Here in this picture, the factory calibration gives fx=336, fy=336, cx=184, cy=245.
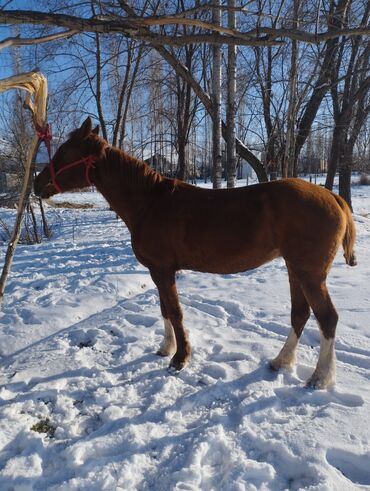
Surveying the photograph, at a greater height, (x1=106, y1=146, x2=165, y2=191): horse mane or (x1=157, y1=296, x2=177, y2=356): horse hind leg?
(x1=106, y1=146, x2=165, y2=191): horse mane

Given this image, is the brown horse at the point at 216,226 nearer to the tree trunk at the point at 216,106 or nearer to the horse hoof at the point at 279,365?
the horse hoof at the point at 279,365

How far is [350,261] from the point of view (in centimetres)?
296

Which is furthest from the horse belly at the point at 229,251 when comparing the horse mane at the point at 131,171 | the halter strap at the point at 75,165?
the halter strap at the point at 75,165

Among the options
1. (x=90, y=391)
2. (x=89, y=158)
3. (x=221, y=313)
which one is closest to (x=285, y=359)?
(x=221, y=313)

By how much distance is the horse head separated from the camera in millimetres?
3068

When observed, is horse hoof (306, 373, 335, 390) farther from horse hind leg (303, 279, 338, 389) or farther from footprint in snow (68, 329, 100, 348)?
footprint in snow (68, 329, 100, 348)

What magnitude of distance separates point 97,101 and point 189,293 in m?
10.3

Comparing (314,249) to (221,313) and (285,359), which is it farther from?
(221,313)

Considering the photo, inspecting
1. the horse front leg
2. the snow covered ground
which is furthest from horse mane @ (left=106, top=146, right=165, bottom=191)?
the snow covered ground

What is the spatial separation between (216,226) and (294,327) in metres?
1.20

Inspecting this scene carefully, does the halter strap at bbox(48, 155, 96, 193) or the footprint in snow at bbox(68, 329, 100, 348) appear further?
the footprint in snow at bbox(68, 329, 100, 348)

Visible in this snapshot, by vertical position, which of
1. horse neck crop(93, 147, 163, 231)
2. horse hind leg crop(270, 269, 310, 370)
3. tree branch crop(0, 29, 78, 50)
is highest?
tree branch crop(0, 29, 78, 50)

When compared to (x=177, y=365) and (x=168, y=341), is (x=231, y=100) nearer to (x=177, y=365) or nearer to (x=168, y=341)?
(x=168, y=341)

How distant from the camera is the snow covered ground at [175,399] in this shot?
1.89 meters
